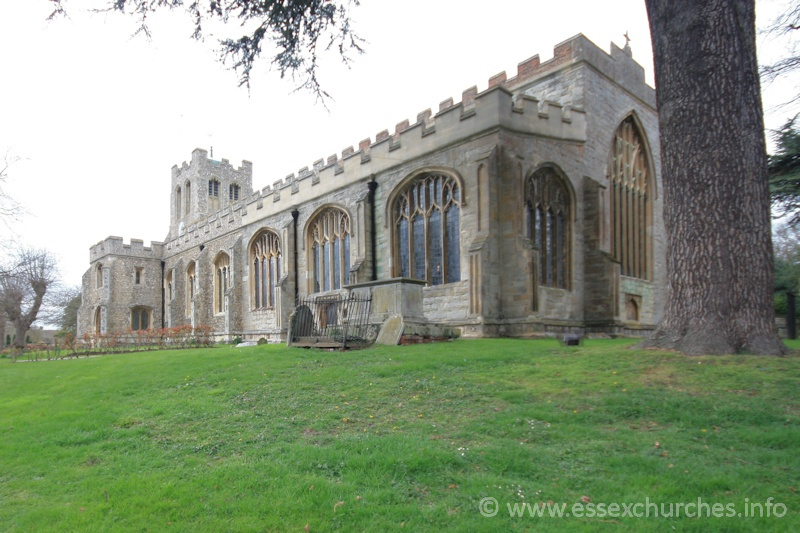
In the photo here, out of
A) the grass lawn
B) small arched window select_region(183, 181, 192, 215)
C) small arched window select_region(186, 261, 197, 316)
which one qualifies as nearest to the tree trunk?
the grass lawn

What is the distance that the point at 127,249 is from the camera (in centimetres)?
3641

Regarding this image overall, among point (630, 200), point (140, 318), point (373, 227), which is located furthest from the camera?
point (140, 318)

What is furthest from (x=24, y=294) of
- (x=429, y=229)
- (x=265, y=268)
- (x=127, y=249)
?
(x=429, y=229)

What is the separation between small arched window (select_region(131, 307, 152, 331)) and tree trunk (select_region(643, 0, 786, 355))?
37.1 m

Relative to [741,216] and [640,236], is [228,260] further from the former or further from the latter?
[741,216]

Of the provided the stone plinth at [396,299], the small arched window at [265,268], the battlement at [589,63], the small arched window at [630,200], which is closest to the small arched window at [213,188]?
the small arched window at [265,268]

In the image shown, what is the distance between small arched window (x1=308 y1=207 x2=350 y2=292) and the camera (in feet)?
65.7

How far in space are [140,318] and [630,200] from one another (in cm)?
3331

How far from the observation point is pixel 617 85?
18.2 metres

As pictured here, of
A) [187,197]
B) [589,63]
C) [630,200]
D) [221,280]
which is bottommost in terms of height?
[221,280]

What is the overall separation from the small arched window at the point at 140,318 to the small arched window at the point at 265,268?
50.8 ft

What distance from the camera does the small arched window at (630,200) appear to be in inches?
720

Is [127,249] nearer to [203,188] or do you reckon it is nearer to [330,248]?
[203,188]

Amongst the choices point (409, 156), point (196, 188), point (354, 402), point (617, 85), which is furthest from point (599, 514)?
point (196, 188)
